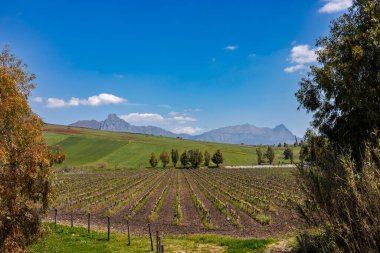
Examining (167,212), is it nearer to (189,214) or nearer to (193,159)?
(189,214)

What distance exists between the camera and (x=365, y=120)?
15.4m

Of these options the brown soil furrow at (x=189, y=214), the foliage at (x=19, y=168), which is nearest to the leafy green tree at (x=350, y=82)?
the foliage at (x=19, y=168)

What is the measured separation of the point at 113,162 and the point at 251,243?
157m

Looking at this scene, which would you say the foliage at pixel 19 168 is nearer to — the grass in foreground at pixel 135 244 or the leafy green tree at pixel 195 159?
the grass in foreground at pixel 135 244

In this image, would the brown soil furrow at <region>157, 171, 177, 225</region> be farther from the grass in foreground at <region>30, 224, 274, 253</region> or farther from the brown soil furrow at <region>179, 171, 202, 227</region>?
the grass in foreground at <region>30, 224, 274, 253</region>

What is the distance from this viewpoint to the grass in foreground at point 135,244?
20.4 m

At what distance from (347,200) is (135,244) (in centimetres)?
1740

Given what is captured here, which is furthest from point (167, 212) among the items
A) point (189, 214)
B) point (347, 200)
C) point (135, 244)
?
point (347, 200)

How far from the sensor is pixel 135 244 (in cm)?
2361

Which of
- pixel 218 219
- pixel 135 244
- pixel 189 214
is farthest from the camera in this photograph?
pixel 189 214

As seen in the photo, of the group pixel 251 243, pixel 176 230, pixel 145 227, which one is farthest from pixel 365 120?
pixel 145 227

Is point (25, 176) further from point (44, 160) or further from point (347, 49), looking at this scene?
point (347, 49)

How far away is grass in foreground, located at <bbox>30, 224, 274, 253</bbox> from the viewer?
2036 centimetres

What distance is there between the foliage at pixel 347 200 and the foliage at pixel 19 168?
1240 cm
